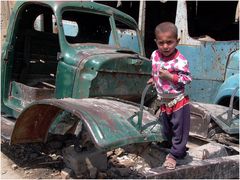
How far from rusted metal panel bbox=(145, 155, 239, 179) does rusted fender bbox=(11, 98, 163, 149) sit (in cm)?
29

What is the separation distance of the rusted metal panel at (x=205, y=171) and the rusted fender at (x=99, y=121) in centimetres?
29

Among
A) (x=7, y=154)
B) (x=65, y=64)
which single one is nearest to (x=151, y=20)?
(x=65, y=64)

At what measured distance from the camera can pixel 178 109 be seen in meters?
3.53

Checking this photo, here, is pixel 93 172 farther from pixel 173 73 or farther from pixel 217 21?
pixel 217 21

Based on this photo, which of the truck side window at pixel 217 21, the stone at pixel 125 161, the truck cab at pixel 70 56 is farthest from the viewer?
the truck side window at pixel 217 21

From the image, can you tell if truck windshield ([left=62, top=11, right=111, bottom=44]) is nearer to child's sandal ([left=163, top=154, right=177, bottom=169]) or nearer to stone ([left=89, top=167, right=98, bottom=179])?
stone ([left=89, top=167, right=98, bottom=179])

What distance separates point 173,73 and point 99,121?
0.72 metres

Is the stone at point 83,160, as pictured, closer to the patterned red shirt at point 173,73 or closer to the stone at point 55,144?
the stone at point 55,144

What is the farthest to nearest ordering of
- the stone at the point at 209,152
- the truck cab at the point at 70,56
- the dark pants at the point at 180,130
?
the truck cab at the point at 70,56 → the stone at the point at 209,152 → the dark pants at the point at 180,130

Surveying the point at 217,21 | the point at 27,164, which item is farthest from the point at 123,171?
the point at 217,21

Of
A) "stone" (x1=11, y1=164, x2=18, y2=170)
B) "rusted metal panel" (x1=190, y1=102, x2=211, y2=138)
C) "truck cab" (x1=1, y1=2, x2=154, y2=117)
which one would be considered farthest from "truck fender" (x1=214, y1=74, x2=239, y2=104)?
"stone" (x1=11, y1=164, x2=18, y2=170)

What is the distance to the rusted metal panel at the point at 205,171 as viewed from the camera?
10.6 feet

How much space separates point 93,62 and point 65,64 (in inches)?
14.8

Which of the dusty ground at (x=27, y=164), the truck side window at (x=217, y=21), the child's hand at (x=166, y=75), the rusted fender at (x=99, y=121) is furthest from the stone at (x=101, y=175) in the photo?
the truck side window at (x=217, y=21)
